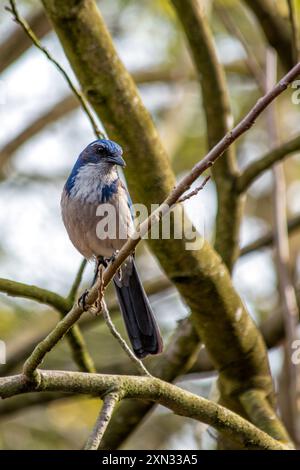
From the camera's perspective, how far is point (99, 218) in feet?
20.0

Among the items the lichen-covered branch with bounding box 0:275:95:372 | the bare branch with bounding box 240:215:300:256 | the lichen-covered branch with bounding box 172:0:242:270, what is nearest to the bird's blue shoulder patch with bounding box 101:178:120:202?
the lichen-covered branch with bounding box 0:275:95:372

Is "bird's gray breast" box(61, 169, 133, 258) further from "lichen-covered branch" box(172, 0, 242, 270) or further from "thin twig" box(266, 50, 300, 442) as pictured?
"thin twig" box(266, 50, 300, 442)

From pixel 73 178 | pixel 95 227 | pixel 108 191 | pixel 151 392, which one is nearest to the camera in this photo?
pixel 151 392

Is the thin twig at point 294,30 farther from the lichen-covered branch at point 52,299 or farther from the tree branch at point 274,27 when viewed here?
the lichen-covered branch at point 52,299

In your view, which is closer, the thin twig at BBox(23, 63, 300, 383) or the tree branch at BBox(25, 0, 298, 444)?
Result: the thin twig at BBox(23, 63, 300, 383)

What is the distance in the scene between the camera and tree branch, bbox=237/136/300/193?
21.3ft

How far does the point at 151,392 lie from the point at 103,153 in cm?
219

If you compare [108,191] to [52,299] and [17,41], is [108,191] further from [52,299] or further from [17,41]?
[17,41]

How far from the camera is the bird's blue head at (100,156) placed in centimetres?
577

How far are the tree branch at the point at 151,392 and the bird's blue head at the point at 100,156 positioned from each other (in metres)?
1.77

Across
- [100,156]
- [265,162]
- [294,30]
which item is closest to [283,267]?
[265,162]

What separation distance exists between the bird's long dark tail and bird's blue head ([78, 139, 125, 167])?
868 mm

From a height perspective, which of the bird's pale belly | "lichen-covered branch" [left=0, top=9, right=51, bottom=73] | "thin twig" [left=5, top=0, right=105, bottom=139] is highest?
"lichen-covered branch" [left=0, top=9, right=51, bottom=73]

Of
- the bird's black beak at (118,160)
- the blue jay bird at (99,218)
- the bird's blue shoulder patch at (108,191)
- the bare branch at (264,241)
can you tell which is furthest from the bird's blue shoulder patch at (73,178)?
the bare branch at (264,241)
